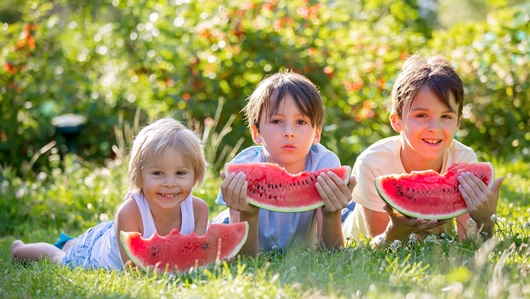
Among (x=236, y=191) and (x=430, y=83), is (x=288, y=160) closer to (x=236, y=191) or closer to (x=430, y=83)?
(x=236, y=191)

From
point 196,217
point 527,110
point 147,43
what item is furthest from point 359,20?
point 196,217

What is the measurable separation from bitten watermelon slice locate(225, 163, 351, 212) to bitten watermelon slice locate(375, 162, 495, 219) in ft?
1.05

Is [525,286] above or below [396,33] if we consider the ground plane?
below

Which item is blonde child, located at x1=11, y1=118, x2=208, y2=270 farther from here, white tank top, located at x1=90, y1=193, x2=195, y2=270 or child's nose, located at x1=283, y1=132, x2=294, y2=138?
child's nose, located at x1=283, y1=132, x2=294, y2=138

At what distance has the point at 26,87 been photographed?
24.4 feet

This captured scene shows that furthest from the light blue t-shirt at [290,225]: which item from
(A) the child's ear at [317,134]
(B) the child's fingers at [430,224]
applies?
(B) the child's fingers at [430,224]

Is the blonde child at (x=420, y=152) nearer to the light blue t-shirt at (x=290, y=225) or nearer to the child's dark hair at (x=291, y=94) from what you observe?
the light blue t-shirt at (x=290, y=225)

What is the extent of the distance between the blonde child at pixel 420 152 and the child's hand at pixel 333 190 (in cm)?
33

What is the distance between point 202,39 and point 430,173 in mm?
4394

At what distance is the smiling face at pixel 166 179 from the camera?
3309mm

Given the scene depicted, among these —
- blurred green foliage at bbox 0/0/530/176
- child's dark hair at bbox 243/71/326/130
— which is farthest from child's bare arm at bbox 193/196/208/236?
blurred green foliage at bbox 0/0/530/176

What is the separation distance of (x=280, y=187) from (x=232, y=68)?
3762 millimetres

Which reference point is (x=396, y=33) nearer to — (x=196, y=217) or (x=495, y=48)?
(x=495, y=48)

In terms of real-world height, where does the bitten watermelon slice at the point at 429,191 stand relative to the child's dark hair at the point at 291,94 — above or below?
below
